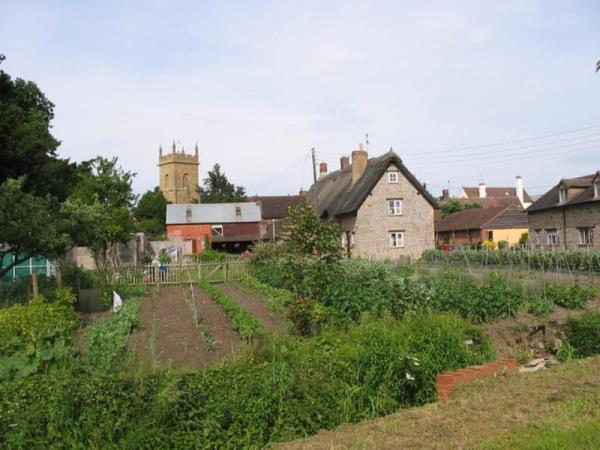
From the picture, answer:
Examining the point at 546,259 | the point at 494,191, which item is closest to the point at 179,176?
the point at 494,191

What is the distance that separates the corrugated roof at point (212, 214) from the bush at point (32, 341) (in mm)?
51844

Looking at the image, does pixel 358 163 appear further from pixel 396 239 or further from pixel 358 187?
pixel 396 239

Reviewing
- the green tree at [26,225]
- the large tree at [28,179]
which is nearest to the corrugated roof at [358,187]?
the large tree at [28,179]

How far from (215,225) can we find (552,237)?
118 feet

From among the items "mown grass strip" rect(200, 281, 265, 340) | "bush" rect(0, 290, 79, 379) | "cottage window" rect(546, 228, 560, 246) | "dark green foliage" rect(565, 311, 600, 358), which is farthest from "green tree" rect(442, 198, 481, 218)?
"bush" rect(0, 290, 79, 379)

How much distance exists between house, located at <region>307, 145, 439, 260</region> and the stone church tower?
253ft

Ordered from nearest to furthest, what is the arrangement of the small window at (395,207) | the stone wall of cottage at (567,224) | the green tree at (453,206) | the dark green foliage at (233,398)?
the dark green foliage at (233,398) → the stone wall of cottage at (567,224) → the small window at (395,207) → the green tree at (453,206)

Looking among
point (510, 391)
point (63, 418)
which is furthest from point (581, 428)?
point (63, 418)

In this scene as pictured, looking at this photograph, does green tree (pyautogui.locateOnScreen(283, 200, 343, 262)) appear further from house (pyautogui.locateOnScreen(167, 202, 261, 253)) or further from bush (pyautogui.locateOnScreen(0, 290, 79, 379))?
house (pyautogui.locateOnScreen(167, 202, 261, 253))

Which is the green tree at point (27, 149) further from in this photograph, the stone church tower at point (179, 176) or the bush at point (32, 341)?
the stone church tower at point (179, 176)

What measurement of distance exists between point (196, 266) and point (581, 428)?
26166 mm

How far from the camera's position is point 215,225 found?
64.1m

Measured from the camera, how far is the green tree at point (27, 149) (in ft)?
85.1

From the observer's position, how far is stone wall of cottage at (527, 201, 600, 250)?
34406mm
